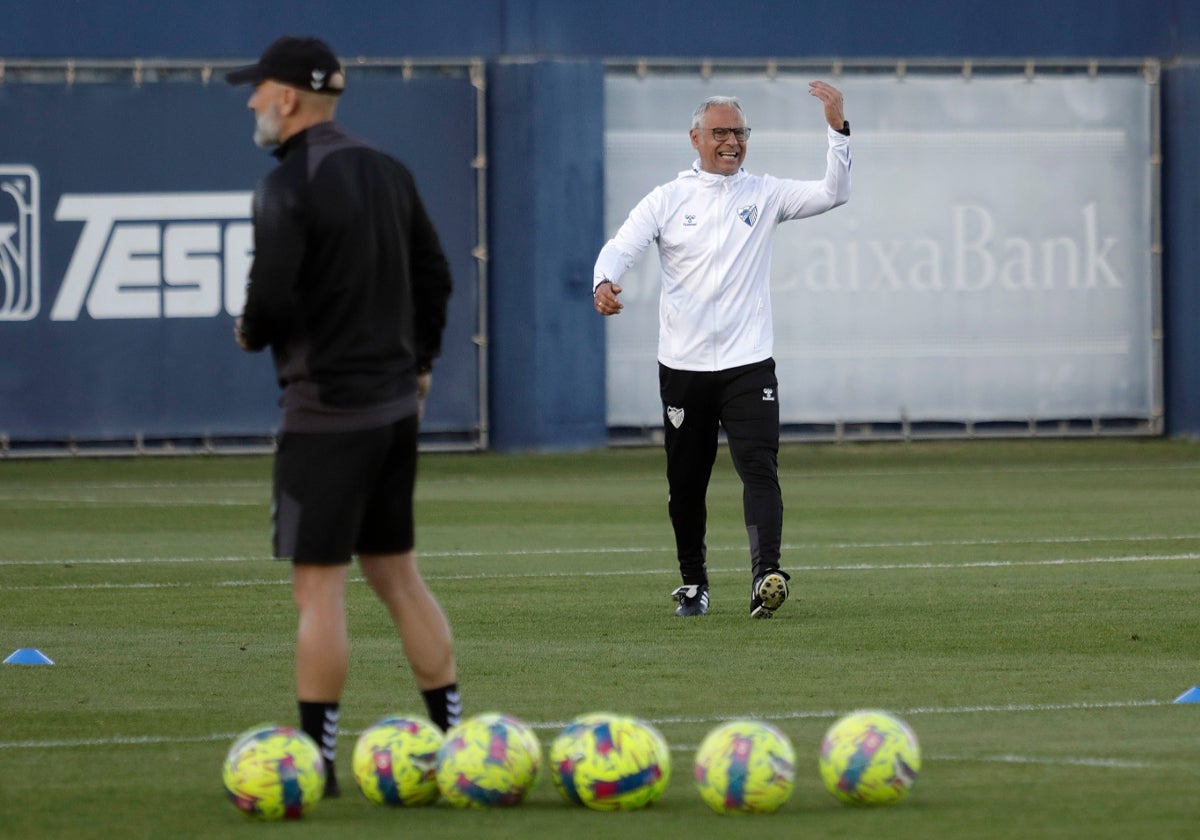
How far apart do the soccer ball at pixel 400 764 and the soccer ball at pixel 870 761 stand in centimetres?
106

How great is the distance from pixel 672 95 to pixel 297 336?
68.7ft

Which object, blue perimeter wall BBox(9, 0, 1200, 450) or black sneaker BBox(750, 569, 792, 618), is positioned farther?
blue perimeter wall BBox(9, 0, 1200, 450)

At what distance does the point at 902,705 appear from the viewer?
27.2 ft

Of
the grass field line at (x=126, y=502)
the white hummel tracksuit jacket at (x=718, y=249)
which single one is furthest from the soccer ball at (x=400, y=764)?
the grass field line at (x=126, y=502)

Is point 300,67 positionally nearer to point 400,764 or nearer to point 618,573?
point 400,764

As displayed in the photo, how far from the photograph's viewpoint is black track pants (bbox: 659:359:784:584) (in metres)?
11.1

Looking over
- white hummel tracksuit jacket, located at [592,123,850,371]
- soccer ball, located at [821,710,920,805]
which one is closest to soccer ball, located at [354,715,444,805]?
soccer ball, located at [821,710,920,805]

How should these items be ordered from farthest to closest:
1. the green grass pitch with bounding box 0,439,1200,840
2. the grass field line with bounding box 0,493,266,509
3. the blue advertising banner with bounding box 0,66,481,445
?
the blue advertising banner with bounding box 0,66,481,445, the grass field line with bounding box 0,493,266,509, the green grass pitch with bounding box 0,439,1200,840

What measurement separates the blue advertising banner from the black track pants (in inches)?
579

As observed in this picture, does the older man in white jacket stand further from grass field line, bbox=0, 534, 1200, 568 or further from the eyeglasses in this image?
grass field line, bbox=0, 534, 1200, 568

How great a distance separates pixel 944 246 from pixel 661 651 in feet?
60.2

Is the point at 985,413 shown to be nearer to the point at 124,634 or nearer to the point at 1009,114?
the point at 1009,114

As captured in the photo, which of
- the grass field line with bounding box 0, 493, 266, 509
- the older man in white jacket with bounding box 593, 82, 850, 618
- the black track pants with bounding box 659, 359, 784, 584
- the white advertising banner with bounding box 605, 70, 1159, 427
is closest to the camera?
the black track pants with bounding box 659, 359, 784, 584

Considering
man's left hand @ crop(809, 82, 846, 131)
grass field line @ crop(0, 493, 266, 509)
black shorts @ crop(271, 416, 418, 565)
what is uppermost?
man's left hand @ crop(809, 82, 846, 131)
